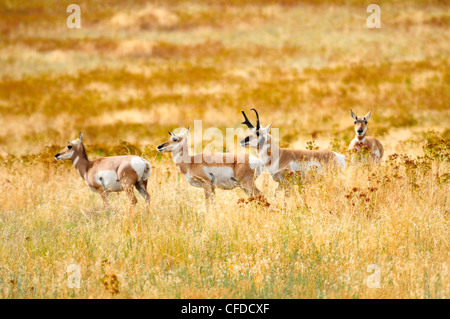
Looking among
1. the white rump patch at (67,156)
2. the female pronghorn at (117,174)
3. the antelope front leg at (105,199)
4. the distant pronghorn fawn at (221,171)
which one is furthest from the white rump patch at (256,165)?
the white rump patch at (67,156)

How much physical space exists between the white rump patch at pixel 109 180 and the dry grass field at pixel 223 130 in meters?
0.39

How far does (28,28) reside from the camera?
59.4 metres

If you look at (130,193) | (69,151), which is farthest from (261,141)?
(69,151)

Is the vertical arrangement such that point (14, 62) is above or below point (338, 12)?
below

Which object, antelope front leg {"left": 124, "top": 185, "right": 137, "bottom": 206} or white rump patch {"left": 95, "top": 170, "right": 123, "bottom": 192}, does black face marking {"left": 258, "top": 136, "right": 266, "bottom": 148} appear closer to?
antelope front leg {"left": 124, "top": 185, "right": 137, "bottom": 206}

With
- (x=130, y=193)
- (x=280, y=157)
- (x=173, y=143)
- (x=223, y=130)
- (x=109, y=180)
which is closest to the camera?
(x=130, y=193)

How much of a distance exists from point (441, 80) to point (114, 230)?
3680 centimetres

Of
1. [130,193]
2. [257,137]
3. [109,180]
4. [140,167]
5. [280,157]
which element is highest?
[257,137]

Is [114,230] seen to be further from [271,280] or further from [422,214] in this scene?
[422,214]

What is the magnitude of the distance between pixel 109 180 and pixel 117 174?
0.66ft

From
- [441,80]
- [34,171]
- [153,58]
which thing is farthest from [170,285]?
[153,58]

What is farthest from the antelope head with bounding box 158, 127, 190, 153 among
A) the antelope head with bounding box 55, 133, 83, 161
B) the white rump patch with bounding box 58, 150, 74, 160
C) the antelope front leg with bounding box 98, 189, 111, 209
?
the white rump patch with bounding box 58, 150, 74, 160

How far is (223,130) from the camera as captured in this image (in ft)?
97.7

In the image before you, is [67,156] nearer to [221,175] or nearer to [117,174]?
[117,174]
